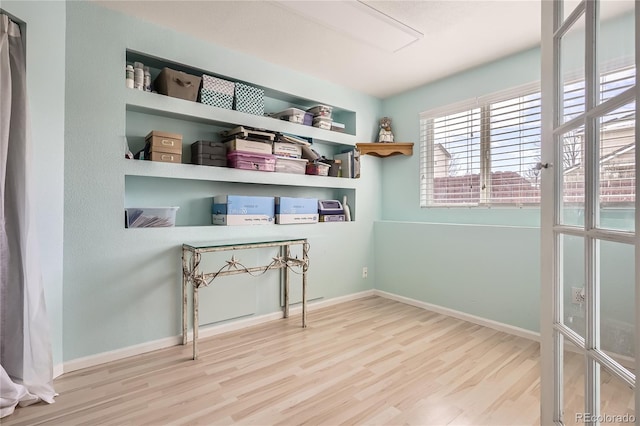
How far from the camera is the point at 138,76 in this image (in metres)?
2.29

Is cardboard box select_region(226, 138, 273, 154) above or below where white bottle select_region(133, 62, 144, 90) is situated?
below

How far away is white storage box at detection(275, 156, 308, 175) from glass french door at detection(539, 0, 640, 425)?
2.12m

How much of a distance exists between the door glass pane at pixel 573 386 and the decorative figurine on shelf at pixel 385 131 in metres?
2.85

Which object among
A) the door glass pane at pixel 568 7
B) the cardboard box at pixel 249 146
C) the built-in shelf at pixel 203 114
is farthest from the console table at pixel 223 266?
the door glass pane at pixel 568 7

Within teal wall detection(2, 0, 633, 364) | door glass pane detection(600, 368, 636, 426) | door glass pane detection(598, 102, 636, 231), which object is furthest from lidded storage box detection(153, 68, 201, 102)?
door glass pane detection(600, 368, 636, 426)

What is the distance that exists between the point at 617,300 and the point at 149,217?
249 cm

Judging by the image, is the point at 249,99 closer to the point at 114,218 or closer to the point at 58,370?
the point at 114,218

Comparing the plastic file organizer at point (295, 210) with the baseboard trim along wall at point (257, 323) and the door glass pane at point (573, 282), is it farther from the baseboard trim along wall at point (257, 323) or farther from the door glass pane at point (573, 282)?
the door glass pane at point (573, 282)

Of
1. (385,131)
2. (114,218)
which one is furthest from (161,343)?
(385,131)

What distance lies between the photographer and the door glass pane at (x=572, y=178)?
3.25 ft

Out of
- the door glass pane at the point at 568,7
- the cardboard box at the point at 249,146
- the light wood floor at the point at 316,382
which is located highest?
the door glass pane at the point at 568,7

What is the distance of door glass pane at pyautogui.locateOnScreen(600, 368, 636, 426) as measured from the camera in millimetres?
746

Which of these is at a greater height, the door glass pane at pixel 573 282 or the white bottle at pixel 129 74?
the white bottle at pixel 129 74

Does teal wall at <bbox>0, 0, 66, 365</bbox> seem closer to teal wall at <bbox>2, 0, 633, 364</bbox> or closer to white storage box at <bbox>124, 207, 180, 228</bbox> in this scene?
teal wall at <bbox>2, 0, 633, 364</bbox>
